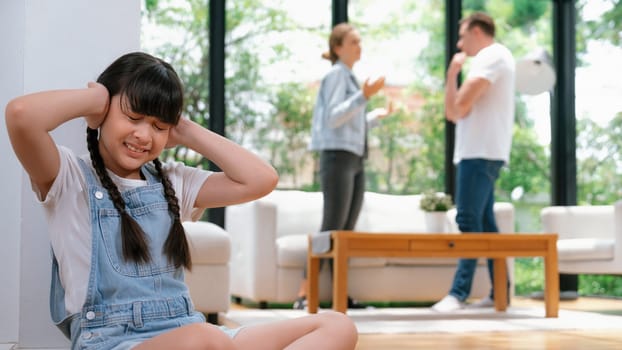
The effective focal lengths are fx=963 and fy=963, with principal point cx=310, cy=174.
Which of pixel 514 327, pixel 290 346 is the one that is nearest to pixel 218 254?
pixel 514 327

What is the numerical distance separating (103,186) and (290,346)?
432 millimetres

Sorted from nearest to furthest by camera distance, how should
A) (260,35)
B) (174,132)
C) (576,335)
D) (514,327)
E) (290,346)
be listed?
(290,346) < (174,132) < (576,335) < (514,327) < (260,35)

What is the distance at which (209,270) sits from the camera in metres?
4.35

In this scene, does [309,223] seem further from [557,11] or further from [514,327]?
[557,11]

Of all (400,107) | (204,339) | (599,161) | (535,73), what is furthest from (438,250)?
(204,339)

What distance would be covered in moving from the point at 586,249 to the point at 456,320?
1619mm

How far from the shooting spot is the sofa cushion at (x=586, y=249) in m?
5.72

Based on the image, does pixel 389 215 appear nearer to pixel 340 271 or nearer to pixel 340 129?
pixel 340 129

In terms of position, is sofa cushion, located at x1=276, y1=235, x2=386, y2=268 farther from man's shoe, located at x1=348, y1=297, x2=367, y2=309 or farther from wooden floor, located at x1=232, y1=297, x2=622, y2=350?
wooden floor, located at x1=232, y1=297, x2=622, y2=350

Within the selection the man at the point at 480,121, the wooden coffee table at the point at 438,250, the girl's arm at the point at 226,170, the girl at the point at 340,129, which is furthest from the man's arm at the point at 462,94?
the girl's arm at the point at 226,170

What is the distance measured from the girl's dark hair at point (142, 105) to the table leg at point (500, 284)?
3.59 m

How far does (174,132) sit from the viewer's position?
1792 mm

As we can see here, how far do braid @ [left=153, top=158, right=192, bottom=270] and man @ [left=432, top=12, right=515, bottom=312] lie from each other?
3171mm

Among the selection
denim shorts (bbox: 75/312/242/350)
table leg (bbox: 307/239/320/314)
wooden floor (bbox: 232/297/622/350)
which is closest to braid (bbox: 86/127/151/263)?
denim shorts (bbox: 75/312/242/350)
